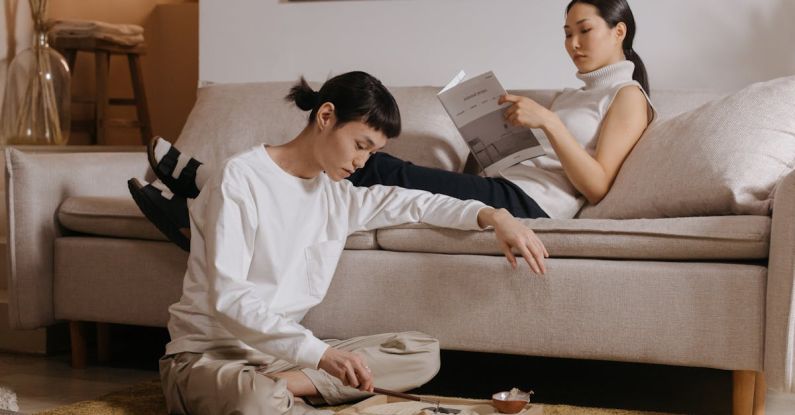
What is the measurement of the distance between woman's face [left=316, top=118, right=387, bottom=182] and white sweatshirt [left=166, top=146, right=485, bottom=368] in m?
0.13

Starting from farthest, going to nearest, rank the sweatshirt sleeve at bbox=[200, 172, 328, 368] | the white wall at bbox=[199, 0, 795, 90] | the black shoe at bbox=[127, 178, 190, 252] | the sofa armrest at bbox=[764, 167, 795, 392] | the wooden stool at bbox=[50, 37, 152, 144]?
the wooden stool at bbox=[50, 37, 152, 144] → the white wall at bbox=[199, 0, 795, 90] → the black shoe at bbox=[127, 178, 190, 252] → the sofa armrest at bbox=[764, 167, 795, 392] → the sweatshirt sleeve at bbox=[200, 172, 328, 368]

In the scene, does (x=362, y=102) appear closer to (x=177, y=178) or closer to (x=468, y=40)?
(x=177, y=178)

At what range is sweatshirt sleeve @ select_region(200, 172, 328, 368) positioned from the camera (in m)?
1.70

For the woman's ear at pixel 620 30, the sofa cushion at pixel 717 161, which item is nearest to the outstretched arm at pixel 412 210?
the sofa cushion at pixel 717 161

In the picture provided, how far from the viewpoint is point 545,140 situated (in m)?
2.52

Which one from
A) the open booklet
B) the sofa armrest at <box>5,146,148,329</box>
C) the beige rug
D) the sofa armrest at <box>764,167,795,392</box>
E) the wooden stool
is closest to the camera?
the sofa armrest at <box>764,167,795,392</box>

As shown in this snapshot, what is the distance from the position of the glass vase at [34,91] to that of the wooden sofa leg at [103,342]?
1538mm

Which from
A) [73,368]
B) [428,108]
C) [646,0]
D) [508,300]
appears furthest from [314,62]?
[508,300]

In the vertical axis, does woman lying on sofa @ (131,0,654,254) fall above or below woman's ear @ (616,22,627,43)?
below

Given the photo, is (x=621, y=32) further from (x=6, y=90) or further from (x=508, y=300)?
(x=6, y=90)

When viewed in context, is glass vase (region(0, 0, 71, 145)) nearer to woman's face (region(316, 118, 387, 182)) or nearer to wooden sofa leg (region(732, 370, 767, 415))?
woman's face (region(316, 118, 387, 182))

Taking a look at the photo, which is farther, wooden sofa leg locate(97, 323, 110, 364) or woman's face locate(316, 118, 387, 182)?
wooden sofa leg locate(97, 323, 110, 364)

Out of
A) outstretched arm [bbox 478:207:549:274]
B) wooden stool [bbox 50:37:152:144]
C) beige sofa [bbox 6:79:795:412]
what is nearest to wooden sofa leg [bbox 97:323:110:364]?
beige sofa [bbox 6:79:795:412]

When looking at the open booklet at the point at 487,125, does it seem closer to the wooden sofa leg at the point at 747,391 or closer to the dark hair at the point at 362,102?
the dark hair at the point at 362,102
